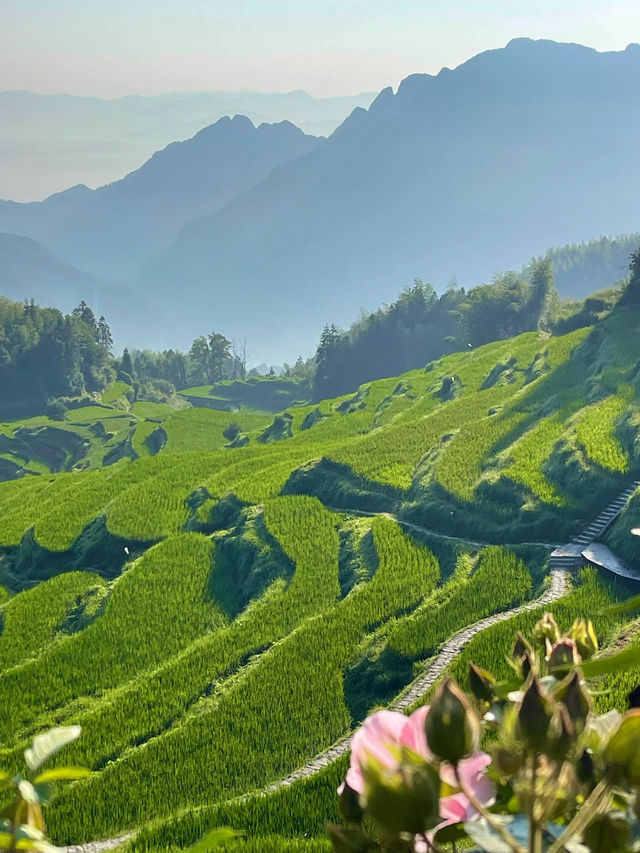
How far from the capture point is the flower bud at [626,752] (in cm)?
87

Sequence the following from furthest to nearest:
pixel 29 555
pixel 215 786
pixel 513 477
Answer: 1. pixel 29 555
2. pixel 513 477
3. pixel 215 786

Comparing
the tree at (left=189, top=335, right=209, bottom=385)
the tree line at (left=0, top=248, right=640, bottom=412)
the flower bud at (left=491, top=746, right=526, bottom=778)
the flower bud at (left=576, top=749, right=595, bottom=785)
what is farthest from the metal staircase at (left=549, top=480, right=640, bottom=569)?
the tree at (left=189, top=335, right=209, bottom=385)

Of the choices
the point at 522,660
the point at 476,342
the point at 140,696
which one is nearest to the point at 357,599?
the point at 140,696

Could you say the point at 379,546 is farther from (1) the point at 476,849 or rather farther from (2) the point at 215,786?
(1) the point at 476,849

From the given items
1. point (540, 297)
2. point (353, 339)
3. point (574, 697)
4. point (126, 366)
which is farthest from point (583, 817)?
point (126, 366)

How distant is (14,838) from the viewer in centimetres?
93

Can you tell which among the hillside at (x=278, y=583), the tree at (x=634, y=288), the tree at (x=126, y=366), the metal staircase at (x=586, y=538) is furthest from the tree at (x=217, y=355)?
the metal staircase at (x=586, y=538)

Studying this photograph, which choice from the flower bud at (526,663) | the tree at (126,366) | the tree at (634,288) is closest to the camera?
the flower bud at (526,663)

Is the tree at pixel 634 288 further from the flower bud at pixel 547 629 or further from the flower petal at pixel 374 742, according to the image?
the flower petal at pixel 374 742

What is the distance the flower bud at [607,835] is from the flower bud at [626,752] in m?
0.05

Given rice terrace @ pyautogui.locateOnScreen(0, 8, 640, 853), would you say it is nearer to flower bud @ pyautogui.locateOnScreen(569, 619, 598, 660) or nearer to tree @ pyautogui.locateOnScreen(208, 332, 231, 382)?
flower bud @ pyautogui.locateOnScreen(569, 619, 598, 660)

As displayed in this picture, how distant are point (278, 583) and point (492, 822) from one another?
667 inches

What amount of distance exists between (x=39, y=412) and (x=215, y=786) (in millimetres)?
82218

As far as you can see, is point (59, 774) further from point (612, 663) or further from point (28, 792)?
point (612, 663)
